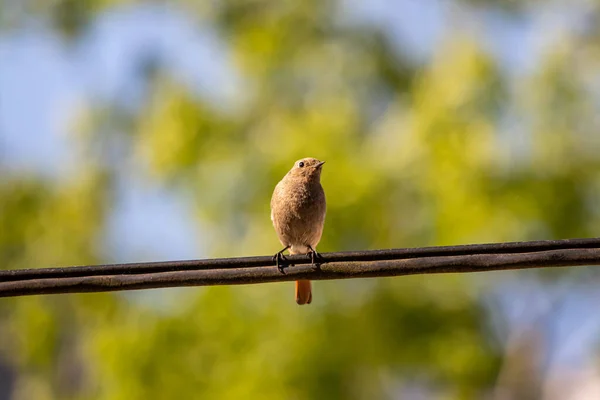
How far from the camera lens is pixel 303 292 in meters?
6.12

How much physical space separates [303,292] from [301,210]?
64 centimetres

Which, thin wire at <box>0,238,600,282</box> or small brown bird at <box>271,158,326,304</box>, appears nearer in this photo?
thin wire at <box>0,238,600,282</box>

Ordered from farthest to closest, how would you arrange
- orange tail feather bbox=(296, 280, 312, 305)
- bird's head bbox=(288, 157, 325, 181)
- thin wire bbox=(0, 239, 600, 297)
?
bird's head bbox=(288, 157, 325, 181), orange tail feather bbox=(296, 280, 312, 305), thin wire bbox=(0, 239, 600, 297)

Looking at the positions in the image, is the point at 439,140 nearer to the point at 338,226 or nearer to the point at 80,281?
the point at 338,226

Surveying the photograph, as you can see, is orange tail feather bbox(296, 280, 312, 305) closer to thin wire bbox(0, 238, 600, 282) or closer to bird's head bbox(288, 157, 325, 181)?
bird's head bbox(288, 157, 325, 181)

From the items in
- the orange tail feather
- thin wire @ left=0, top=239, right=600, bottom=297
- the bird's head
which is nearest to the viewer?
thin wire @ left=0, top=239, right=600, bottom=297

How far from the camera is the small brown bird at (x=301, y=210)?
240 inches

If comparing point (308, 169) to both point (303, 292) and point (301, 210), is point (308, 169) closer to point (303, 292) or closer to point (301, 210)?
point (301, 210)

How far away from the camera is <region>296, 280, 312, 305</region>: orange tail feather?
6090mm

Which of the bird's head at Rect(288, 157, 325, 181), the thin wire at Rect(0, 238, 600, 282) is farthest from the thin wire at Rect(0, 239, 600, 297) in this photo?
the bird's head at Rect(288, 157, 325, 181)

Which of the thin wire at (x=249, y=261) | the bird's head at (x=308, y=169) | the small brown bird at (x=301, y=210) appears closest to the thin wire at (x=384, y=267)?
the thin wire at (x=249, y=261)

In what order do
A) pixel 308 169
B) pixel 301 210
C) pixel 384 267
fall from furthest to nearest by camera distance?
1. pixel 308 169
2. pixel 301 210
3. pixel 384 267

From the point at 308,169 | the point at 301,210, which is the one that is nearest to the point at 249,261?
the point at 301,210

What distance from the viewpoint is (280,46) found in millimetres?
12305
